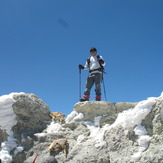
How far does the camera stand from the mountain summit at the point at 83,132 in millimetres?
6738

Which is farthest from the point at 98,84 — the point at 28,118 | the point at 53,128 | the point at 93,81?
the point at 28,118

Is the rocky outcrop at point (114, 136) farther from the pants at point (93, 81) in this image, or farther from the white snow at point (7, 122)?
the pants at point (93, 81)

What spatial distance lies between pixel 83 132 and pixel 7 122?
307 cm

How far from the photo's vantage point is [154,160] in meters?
6.07

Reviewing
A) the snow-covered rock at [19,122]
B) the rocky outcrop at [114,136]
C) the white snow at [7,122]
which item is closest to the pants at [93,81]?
the rocky outcrop at [114,136]

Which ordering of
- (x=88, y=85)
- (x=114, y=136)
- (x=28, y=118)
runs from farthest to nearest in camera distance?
1. (x=88, y=85)
2. (x=28, y=118)
3. (x=114, y=136)

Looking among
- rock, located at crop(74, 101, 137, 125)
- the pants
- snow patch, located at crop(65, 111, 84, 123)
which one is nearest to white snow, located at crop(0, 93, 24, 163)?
snow patch, located at crop(65, 111, 84, 123)

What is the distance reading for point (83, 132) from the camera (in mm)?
8414

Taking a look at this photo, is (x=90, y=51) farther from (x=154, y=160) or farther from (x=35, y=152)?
(x=154, y=160)

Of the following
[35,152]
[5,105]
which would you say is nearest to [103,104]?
[35,152]

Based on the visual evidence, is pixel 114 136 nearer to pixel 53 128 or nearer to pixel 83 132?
pixel 83 132

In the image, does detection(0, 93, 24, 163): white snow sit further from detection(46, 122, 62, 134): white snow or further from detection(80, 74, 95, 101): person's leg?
detection(80, 74, 95, 101): person's leg

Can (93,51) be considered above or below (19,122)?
above

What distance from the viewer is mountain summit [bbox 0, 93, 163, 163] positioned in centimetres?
674
